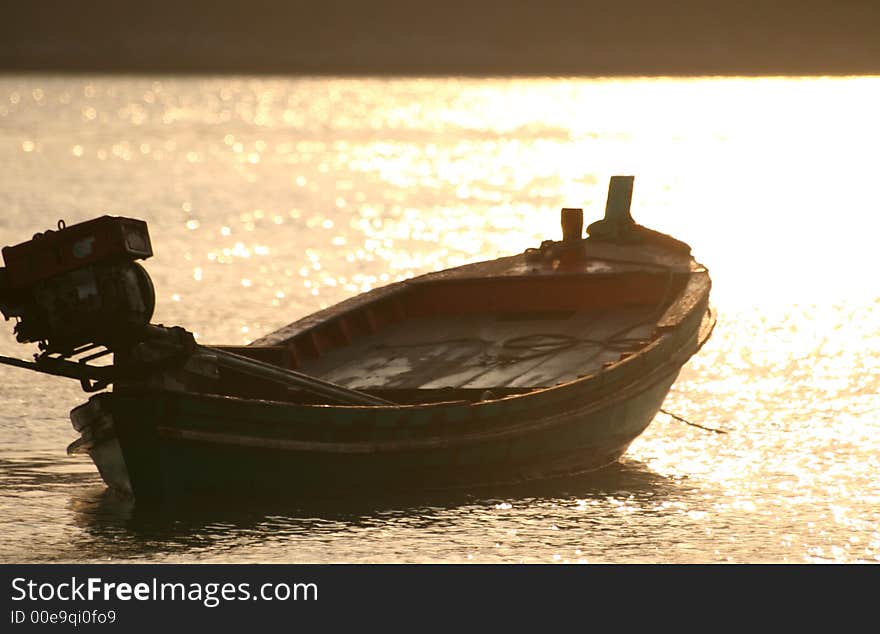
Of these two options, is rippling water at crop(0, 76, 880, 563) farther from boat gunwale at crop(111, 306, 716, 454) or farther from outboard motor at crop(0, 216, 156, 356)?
outboard motor at crop(0, 216, 156, 356)

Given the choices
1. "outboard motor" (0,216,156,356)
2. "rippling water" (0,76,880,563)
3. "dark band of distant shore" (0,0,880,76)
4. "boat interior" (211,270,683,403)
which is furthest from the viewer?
"dark band of distant shore" (0,0,880,76)

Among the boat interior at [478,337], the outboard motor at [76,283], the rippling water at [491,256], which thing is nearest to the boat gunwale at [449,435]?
the boat interior at [478,337]

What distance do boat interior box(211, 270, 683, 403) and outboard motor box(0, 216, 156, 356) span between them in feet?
6.88

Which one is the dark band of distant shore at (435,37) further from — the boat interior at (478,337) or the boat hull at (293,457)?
the boat hull at (293,457)

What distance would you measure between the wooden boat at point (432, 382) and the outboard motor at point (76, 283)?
13.5 inches

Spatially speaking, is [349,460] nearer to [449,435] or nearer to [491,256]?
[449,435]

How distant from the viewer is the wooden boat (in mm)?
17047

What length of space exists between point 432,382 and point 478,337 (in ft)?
6.92

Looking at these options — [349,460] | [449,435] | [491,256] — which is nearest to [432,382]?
[449,435]

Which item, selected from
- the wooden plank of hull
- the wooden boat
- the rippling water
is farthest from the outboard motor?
the rippling water

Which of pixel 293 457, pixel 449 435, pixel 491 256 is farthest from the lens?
pixel 491 256

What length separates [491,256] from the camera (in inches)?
1599
